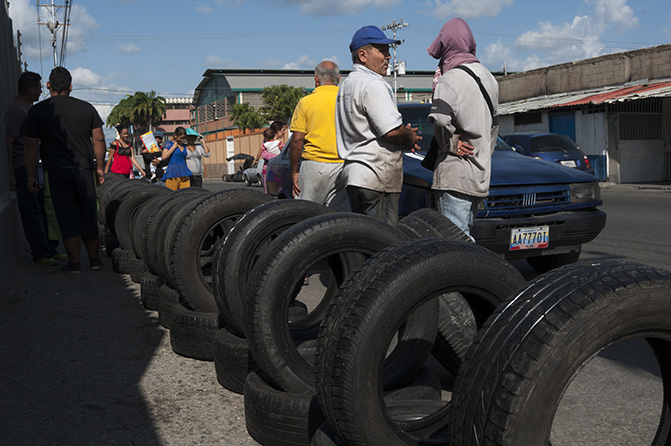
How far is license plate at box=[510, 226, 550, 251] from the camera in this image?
629 centimetres

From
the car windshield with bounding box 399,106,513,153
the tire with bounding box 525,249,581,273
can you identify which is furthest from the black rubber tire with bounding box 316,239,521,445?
the car windshield with bounding box 399,106,513,153

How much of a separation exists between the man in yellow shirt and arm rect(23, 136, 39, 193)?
11.3 feet

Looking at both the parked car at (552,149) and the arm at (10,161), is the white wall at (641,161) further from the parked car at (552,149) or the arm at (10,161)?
the arm at (10,161)

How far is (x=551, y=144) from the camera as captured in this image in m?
20.6

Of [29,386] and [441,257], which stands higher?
[441,257]

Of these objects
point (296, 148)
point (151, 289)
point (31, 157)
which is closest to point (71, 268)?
point (31, 157)

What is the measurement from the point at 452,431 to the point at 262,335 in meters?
1.49

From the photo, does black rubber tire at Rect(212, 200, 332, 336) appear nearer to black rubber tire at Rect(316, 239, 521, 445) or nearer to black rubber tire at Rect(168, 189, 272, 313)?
black rubber tire at Rect(168, 189, 272, 313)

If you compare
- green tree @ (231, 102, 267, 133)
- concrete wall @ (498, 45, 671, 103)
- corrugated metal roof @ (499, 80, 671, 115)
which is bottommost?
corrugated metal roof @ (499, 80, 671, 115)

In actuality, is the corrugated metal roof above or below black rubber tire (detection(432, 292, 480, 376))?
above

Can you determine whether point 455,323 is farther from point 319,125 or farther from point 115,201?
point 115,201

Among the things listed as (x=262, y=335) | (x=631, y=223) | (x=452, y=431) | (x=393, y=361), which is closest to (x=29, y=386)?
(x=262, y=335)

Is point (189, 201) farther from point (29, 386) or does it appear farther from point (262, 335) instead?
point (262, 335)

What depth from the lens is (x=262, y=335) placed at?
328cm
